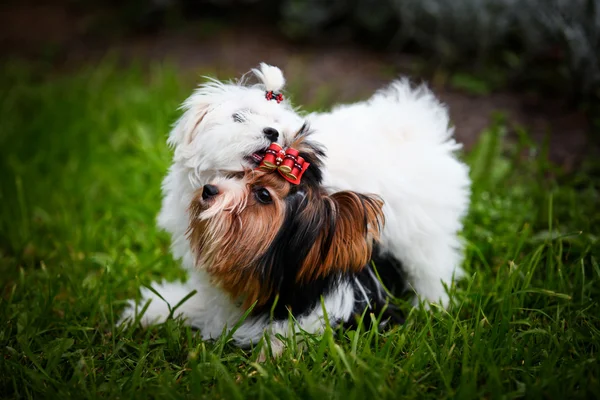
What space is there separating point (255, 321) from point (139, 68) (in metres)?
3.89

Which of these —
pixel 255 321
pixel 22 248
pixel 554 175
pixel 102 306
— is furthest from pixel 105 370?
pixel 554 175

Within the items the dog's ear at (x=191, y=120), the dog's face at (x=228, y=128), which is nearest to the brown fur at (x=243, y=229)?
the dog's face at (x=228, y=128)

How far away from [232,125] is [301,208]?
39 cm

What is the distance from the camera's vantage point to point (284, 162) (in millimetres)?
1829

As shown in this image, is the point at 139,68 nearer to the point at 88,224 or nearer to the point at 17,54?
the point at 17,54

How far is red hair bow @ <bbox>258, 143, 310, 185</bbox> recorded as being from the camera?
1831 millimetres

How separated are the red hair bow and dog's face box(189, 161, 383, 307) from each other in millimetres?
32

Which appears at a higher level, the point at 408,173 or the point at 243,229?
the point at 408,173

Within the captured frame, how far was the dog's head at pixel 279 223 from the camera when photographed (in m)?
1.89

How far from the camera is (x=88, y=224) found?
10.8 ft

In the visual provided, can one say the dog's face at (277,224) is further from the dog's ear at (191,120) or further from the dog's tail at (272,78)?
the dog's tail at (272,78)

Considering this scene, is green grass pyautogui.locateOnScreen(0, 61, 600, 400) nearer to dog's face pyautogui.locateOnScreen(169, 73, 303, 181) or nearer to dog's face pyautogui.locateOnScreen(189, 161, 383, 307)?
dog's face pyautogui.locateOnScreen(189, 161, 383, 307)

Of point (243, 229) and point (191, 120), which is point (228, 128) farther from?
point (243, 229)

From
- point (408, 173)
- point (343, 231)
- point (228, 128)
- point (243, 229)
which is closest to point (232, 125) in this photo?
point (228, 128)
